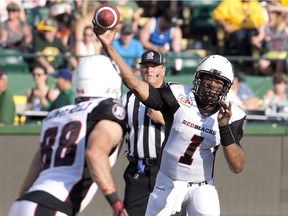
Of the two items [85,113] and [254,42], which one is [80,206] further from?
[254,42]

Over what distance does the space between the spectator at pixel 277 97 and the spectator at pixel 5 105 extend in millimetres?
3219

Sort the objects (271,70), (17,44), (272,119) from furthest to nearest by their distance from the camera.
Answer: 1. (17,44)
2. (271,70)
3. (272,119)

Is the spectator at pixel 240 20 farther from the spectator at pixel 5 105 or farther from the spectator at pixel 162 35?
the spectator at pixel 5 105

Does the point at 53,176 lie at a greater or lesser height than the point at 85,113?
lesser

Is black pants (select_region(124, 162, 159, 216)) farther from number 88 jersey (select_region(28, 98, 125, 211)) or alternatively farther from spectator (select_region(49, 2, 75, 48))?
spectator (select_region(49, 2, 75, 48))

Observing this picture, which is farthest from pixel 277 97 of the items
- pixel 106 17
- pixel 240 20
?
pixel 106 17

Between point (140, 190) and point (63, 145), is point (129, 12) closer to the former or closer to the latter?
point (140, 190)

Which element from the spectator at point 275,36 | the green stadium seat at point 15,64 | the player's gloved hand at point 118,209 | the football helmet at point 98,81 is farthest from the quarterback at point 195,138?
the spectator at point 275,36

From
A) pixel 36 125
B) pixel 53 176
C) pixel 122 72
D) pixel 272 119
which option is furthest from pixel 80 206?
pixel 272 119

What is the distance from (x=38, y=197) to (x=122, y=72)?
1483 millimetres

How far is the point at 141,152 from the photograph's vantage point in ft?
27.0

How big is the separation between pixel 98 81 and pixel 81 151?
Answer: 43 cm

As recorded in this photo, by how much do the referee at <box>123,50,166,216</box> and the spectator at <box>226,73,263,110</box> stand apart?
342 cm

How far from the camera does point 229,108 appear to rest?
6418mm
